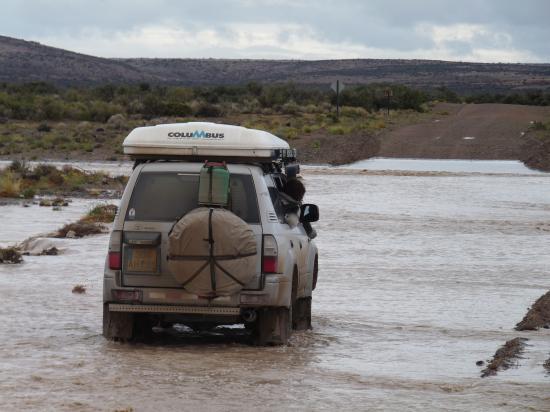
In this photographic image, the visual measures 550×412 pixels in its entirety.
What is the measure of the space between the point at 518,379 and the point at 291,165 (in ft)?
11.4

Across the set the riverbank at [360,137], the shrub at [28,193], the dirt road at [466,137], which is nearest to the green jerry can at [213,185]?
the shrub at [28,193]

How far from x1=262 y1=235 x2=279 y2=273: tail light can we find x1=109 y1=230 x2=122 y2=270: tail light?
1.20 meters

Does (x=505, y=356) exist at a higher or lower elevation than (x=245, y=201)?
lower

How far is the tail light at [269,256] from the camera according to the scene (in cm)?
1132

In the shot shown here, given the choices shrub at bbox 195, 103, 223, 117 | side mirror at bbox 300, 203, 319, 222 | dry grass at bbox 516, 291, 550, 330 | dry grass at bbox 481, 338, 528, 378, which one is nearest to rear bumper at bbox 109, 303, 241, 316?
side mirror at bbox 300, 203, 319, 222

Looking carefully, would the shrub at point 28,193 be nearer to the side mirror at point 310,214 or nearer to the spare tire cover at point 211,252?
the side mirror at point 310,214

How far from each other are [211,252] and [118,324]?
1.25m

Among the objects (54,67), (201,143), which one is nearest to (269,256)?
(201,143)

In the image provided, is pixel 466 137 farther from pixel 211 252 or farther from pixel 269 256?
pixel 211 252

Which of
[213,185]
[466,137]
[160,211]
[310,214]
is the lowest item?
[466,137]

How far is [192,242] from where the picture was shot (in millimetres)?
10898

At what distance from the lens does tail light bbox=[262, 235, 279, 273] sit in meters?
11.3

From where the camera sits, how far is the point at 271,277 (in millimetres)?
11344

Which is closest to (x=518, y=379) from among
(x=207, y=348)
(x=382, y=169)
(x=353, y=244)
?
(x=207, y=348)
